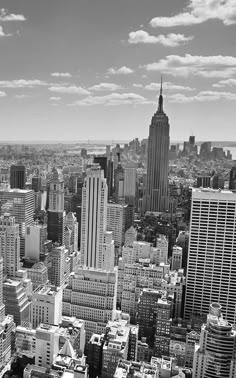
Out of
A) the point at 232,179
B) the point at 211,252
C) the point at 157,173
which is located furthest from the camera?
the point at 157,173

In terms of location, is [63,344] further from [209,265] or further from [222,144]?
[222,144]

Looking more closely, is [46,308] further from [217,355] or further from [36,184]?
[36,184]

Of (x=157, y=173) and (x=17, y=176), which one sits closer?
(x=17, y=176)

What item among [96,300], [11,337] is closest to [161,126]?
[96,300]

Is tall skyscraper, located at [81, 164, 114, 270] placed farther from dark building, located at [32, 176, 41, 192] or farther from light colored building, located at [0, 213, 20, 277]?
dark building, located at [32, 176, 41, 192]

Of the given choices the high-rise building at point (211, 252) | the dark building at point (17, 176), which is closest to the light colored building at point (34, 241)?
the dark building at point (17, 176)

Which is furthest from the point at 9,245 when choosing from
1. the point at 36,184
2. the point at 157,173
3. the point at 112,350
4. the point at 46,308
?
the point at 157,173
